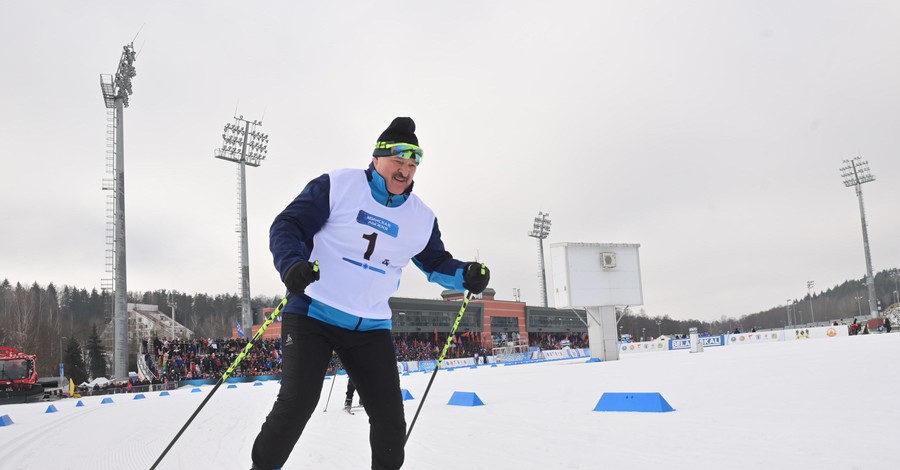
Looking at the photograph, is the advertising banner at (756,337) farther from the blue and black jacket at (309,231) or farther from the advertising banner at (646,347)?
the blue and black jacket at (309,231)

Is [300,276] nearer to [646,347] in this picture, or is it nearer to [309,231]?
[309,231]

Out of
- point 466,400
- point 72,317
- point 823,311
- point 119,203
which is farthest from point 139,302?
point 823,311

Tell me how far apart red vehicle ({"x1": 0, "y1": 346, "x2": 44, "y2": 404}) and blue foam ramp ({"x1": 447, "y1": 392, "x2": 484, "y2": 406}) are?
18.9 metres

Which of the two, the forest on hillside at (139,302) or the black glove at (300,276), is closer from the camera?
the black glove at (300,276)

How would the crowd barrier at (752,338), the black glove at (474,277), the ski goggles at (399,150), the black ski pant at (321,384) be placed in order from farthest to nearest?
the crowd barrier at (752,338)
the black glove at (474,277)
the ski goggles at (399,150)
the black ski pant at (321,384)

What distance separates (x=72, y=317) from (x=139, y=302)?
3847 centimetres

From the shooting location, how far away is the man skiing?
2.68 metres

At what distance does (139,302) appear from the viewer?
118375mm

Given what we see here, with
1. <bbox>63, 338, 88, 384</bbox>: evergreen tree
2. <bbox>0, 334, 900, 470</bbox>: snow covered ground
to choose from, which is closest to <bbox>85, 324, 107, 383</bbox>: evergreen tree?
<bbox>63, 338, 88, 384</bbox>: evergreen tree

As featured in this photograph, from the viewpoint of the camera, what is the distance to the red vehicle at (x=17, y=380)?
67.9 feet

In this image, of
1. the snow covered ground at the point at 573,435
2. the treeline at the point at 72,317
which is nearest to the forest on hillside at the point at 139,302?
the treeline at the point at 72,317

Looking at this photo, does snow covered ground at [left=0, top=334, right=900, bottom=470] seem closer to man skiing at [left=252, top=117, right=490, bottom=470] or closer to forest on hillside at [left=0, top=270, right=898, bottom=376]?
man skiing at [left=252, top=117, right=490, bottom=470]

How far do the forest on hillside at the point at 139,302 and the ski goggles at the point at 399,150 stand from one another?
33313 millimetres

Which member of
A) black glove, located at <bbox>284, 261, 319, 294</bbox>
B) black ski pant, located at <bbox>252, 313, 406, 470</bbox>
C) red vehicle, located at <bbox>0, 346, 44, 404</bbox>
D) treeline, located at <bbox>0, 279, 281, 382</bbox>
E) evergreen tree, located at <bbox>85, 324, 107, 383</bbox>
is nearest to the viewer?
black glove, located at <bbox>284, 261, 319, 294</bbox>
